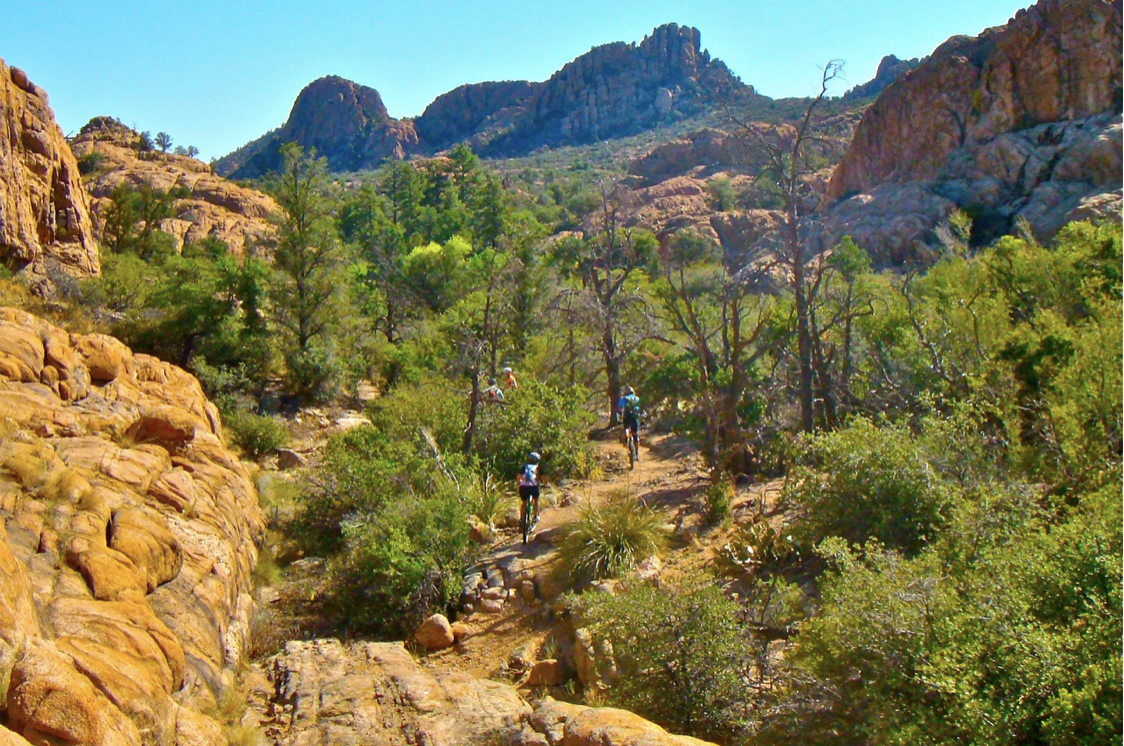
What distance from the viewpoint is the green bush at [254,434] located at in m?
19.2

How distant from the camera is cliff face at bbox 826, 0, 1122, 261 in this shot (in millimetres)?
39531

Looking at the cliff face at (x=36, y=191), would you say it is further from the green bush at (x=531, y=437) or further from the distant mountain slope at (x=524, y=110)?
the distant mountain slope at (x=524, y=110)

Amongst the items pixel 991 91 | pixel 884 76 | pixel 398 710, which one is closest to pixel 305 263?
pixel 398 710

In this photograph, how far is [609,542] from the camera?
11.4 m

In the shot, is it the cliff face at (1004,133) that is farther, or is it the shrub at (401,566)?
the cliff face at (1004,133)

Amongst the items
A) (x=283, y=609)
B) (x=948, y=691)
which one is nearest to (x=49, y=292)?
(x=283, y=609)

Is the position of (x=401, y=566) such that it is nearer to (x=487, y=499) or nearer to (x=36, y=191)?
(x=487, y=499)

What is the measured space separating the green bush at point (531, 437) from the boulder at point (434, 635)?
5.54 m

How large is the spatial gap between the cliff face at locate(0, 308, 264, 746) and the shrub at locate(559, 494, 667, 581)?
4300 mm

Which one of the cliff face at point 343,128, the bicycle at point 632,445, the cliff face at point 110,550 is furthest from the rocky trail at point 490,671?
the cliff face at point 343,128

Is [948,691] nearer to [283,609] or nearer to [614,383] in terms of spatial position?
[283,609]

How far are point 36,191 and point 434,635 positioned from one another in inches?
684

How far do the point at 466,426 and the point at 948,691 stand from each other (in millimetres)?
12264

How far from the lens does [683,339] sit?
22.6 metres
